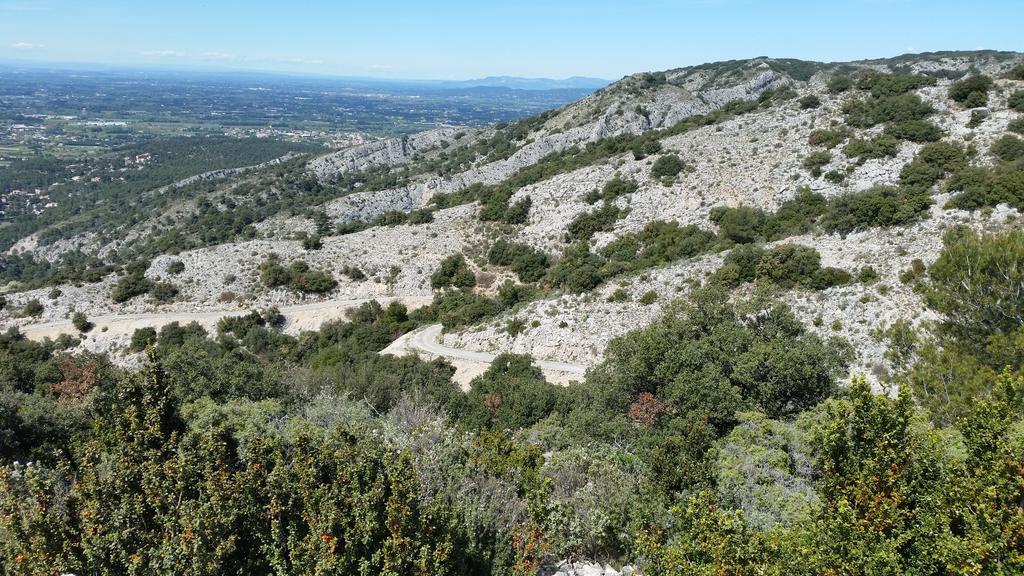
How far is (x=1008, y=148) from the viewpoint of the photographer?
35.3 m

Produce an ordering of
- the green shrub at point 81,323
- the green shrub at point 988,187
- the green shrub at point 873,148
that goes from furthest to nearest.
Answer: the green shrub at point 81,323 < the green shrub at point 873,148 < the green shrub at point 988,187

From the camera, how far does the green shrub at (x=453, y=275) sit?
45.9m

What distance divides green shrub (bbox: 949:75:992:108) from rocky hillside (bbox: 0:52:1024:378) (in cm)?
13

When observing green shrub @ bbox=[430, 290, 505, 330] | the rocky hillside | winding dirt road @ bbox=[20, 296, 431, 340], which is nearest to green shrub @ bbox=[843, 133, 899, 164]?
the rocky hillside

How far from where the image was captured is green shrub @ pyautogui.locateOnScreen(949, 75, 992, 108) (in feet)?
140

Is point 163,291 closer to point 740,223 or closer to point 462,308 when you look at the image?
point 462,308

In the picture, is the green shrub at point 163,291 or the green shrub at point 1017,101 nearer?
the green shrub at point 1017,101

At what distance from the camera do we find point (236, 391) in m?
21.4

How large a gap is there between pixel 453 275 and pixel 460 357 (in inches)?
586

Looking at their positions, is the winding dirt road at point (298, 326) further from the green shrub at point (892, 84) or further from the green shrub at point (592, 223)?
the green shrub at point (892, 84)

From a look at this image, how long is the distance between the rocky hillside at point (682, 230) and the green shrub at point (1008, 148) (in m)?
0.13

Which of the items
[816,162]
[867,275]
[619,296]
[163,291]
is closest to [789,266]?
[867,275]

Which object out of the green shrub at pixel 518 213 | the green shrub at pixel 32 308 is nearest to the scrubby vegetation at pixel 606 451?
the green shrub at pixel 32 308

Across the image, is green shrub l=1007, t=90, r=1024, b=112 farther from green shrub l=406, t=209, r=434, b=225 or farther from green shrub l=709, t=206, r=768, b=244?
green shrub l=406, t=209, r=434, b=225
